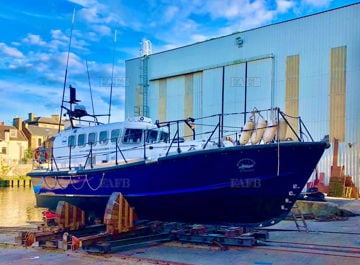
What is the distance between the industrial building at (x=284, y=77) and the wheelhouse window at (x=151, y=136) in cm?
945

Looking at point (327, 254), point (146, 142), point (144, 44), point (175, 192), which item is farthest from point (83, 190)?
point (144, 44)

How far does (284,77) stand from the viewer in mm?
26797

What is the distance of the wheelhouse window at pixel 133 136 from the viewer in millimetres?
11586

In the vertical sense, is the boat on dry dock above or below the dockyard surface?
above

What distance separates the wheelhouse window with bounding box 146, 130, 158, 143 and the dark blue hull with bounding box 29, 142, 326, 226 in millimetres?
1485

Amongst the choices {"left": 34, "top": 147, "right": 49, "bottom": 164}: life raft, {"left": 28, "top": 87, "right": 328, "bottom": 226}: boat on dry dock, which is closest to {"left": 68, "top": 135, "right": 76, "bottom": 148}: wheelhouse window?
{"left": 28, "top": 87, "right": 328, "bottom": 226}: boat on dry dock

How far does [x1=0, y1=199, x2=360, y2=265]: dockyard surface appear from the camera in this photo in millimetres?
7867

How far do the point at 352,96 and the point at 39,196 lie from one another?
57.1 ft

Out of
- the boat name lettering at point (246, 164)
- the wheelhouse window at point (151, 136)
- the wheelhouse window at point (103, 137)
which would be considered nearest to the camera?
the boat name lettering at point (246, 164)

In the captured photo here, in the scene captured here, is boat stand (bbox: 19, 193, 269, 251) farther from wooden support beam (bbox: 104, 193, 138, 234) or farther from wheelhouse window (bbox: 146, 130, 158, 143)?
wheelhouse window (bbox: 146, 130, 158, 143)

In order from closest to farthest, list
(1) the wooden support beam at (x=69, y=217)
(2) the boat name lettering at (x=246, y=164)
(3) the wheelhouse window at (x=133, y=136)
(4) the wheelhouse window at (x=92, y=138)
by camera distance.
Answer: (2) the boat name lettering at (x=246, y=164) < (1) the wooden support beam at (x=69, y=217) < (3) the wheelhouse window at (x=133, y=136) < (4) the wheelhouse window at (x=92, y=138)

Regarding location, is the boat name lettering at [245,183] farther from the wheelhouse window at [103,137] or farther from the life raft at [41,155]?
the life raft at [41,155]

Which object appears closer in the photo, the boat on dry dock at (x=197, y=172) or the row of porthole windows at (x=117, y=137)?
the boat on dry dock at (x=197, y=172)

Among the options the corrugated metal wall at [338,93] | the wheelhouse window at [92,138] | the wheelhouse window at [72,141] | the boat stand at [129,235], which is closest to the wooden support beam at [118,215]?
the boat stand at [129,235]
